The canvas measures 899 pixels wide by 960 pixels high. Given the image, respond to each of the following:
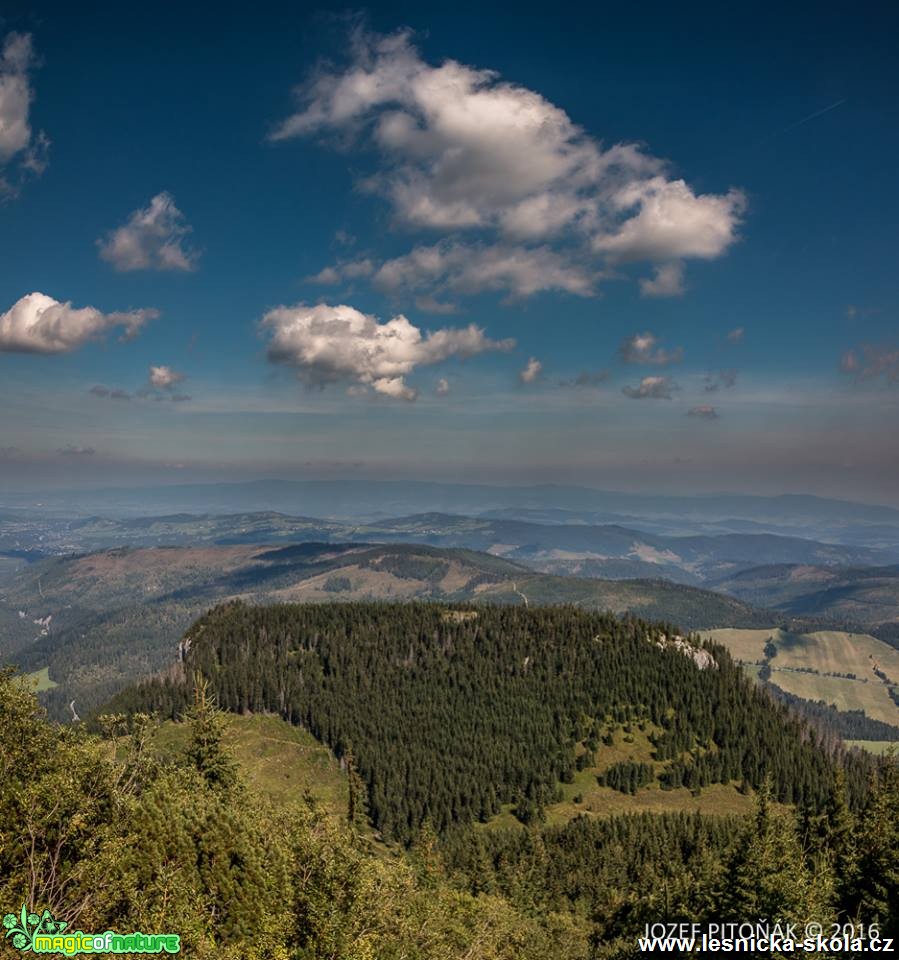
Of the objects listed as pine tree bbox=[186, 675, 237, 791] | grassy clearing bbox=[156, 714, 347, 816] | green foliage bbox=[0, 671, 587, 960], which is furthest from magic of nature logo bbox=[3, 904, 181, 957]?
grassy clearing bbox=[156, 714, 347, 816]

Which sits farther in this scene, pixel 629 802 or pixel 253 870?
pixel 629 802

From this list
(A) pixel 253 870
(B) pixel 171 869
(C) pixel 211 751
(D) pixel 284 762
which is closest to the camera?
(B) pixel 171 869

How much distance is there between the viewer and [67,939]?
26797 millimetres

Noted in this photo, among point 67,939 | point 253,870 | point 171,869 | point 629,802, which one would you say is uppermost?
point 67,939

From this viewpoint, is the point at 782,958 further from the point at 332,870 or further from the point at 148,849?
the point at 148,849

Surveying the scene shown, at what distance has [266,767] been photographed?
584ft

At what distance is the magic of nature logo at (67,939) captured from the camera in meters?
25.1

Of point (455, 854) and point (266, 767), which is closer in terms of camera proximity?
point (455, 854)

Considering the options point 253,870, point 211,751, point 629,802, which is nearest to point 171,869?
point 253,870

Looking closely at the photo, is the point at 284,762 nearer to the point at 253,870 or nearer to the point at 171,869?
A: the point at 253,870

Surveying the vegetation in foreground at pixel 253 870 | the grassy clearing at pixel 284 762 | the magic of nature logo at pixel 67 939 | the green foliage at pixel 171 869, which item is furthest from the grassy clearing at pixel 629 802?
the magic of nature logo at pixel 67 939

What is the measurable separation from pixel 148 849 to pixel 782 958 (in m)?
43.6

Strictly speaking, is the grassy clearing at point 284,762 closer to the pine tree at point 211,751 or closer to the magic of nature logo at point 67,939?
the pine tree at point 211,751

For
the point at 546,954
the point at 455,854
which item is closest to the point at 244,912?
the point at 546,954
